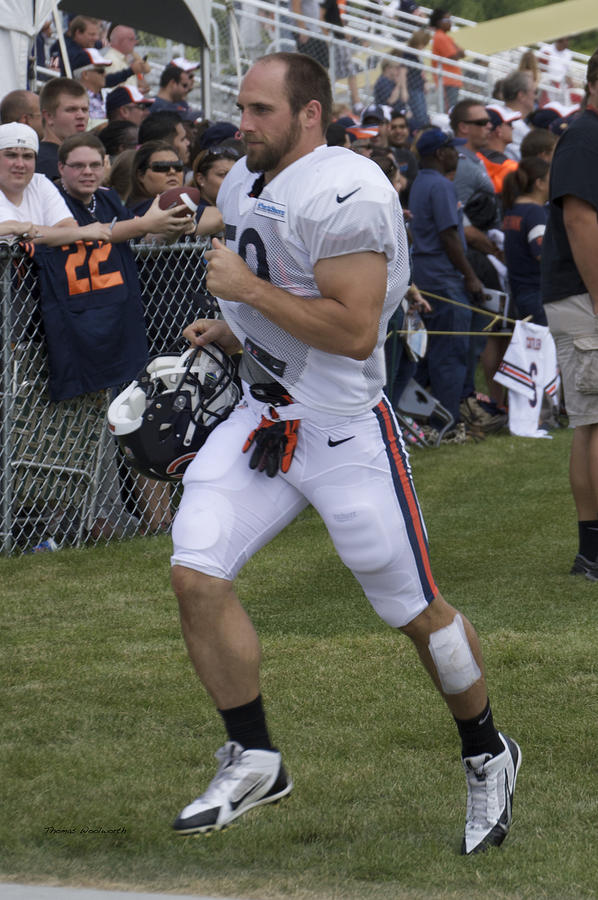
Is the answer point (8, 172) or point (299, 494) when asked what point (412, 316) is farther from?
point (299, 494)

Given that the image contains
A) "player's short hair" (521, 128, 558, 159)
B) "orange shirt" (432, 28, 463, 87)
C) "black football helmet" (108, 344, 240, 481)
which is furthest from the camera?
"orange shirt" (432, 28, 463, 87)

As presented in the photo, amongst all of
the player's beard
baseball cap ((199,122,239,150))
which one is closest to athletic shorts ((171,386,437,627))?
the player's beard

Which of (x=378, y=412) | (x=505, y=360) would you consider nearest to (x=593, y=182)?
(x=378, y=412)

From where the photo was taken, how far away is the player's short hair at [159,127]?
8.89m

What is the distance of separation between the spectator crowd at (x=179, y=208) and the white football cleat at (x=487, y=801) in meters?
1.63

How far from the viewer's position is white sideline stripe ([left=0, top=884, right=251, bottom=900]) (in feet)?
9.90

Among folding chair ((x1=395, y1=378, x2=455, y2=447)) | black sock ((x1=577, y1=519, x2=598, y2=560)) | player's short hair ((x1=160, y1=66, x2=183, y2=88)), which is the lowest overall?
folding chair ((x1=395, y1=378, x2=455, y2=447))

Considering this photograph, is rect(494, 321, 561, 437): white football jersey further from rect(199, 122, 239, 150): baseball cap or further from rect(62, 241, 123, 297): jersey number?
rect(62, 241, 123, 297): jersey number

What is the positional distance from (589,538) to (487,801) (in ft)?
9.66

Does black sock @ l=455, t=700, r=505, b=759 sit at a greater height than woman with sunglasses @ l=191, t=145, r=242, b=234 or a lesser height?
greater

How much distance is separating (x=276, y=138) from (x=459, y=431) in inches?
279

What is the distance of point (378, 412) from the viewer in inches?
138

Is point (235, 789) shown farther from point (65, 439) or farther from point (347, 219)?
point (65, 439)

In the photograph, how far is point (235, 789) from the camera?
3254mm
